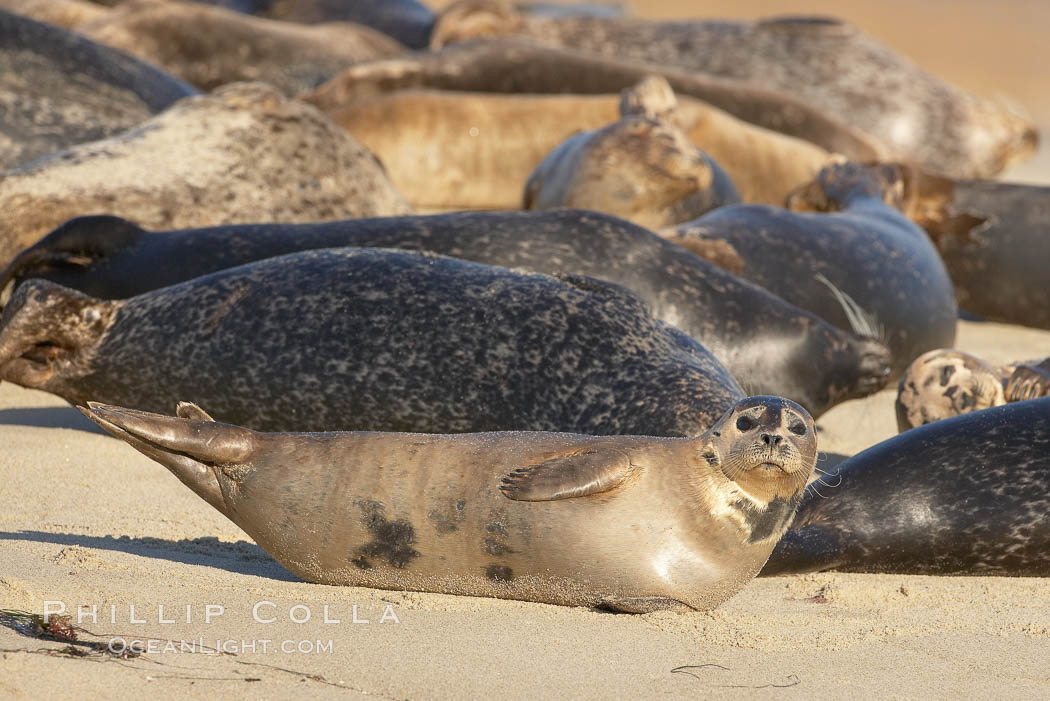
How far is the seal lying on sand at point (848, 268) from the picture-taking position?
5609mm

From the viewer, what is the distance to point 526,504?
9.76ft

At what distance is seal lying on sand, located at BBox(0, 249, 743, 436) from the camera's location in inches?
155

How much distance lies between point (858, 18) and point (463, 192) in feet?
90.2

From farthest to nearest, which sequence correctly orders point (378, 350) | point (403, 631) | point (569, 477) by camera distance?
point (378, 350) → point (569, 477) → point (403, 631)

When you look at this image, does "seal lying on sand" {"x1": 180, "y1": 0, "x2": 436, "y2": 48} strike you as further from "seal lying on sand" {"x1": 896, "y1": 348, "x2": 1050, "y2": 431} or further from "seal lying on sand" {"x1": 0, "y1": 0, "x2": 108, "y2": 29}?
"seal lying on sand" {"x1": 896, "y1": 348, "x2": 1050, "y2": 431}

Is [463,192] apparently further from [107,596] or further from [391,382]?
[107,596]

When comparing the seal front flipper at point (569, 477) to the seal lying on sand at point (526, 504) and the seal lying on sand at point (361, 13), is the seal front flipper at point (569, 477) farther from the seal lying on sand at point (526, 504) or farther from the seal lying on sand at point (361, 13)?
the seal lying on sand at point (361, 13)

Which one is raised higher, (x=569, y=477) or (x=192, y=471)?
(x=569, y=477)

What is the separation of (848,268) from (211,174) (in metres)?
2.73

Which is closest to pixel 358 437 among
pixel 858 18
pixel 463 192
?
pixel 463 192

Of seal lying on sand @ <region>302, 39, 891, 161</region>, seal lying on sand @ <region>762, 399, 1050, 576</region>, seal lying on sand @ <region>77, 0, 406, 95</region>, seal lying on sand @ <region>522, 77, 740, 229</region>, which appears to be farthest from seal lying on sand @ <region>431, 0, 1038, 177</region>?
seal lying on sand @ <region>762, 399, 1050, 576</region>

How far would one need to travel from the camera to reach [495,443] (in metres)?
3.11

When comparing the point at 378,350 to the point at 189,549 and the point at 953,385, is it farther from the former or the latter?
the point at 953,385

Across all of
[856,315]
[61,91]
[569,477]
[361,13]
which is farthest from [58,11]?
[569,477]
